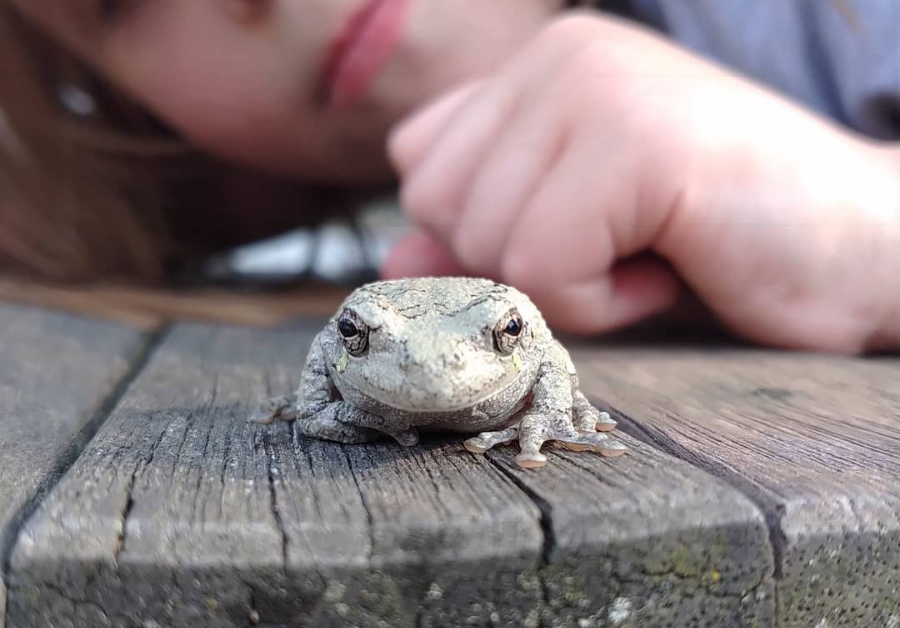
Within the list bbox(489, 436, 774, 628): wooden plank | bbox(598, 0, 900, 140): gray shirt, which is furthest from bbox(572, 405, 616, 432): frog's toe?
bbox(598, 0, 900, 140): gray shirt

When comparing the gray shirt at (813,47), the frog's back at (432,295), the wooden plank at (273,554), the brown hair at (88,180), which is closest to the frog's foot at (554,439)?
the wooden plank at (273,554)

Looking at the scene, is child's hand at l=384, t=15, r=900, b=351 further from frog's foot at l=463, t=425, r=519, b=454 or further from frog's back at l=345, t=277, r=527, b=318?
frog's foot at l=463, t=425, r=519, b=454

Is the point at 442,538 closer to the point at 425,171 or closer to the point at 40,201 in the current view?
the point at 425,171

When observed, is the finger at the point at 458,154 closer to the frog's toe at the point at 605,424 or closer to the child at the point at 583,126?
the child at the point at 583,126

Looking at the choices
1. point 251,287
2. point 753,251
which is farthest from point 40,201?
point 753,251

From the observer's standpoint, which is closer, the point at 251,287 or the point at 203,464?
the point at 203,464

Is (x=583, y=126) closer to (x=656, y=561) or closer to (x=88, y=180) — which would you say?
(x=656, y=561)

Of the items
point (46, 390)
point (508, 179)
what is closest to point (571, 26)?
point (508, 179)
